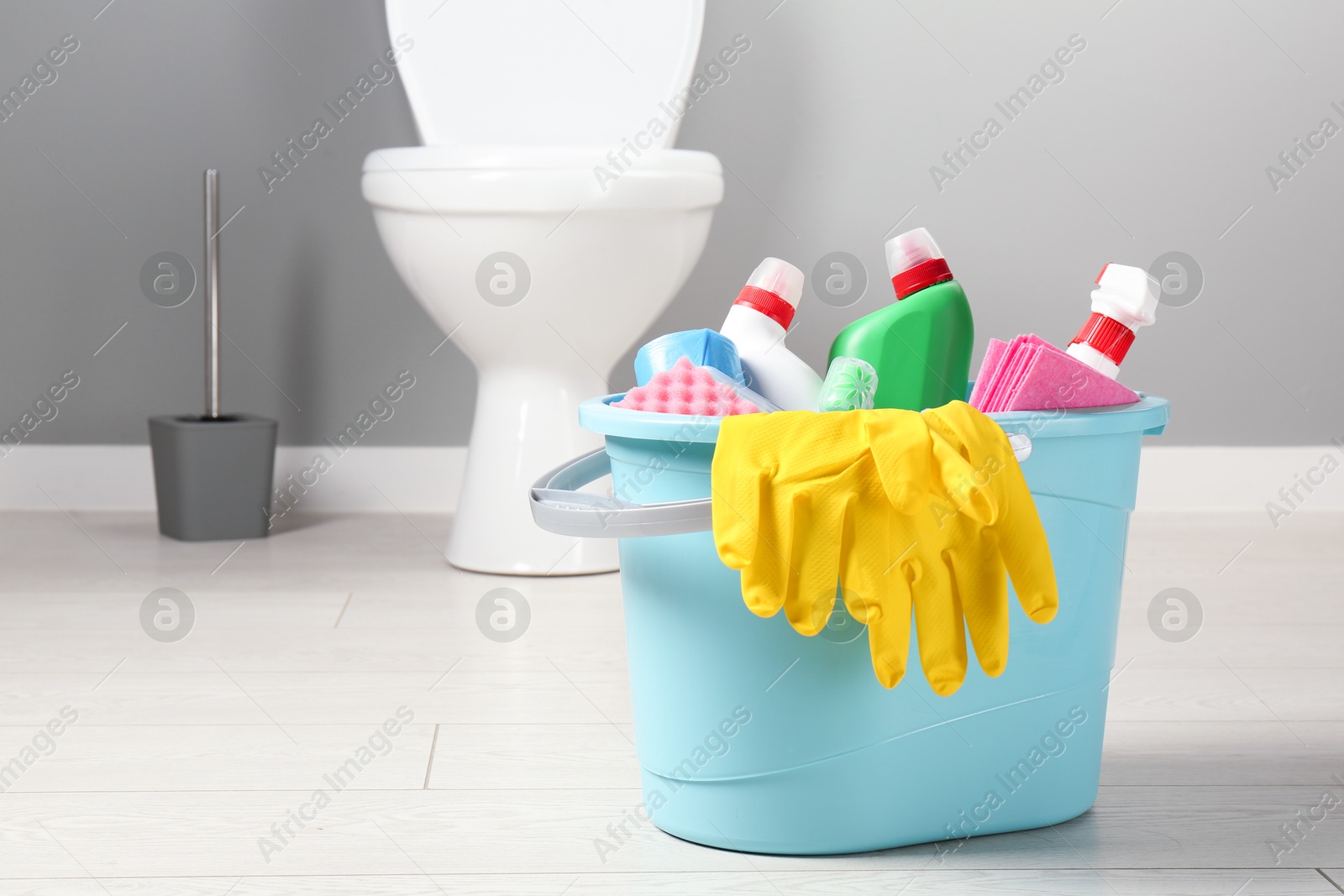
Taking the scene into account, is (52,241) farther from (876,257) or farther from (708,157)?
(876,257)

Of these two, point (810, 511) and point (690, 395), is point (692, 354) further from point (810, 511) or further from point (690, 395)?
point (810, 511)

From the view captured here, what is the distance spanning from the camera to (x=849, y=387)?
72 centimetres

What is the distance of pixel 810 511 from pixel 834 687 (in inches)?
4.6

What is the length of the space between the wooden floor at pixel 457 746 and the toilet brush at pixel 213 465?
13cm

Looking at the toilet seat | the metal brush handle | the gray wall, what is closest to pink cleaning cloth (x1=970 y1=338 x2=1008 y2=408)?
the toilet seat

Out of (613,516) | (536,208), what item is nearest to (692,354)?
(613,516)

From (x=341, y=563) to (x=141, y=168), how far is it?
0.65 metres

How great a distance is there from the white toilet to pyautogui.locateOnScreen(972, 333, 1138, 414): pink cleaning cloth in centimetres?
65

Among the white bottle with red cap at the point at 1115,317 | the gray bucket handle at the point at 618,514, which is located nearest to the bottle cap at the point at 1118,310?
the white bottle with red cap at the point at 1115,317

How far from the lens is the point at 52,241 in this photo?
1.69 m

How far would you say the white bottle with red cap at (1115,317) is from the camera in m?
0.77

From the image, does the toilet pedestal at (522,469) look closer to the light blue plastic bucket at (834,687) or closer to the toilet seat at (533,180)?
the toilet seat at (533,180)

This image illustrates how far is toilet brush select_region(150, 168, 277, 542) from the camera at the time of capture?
61.1 inches

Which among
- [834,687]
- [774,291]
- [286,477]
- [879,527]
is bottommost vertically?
[286,477]
